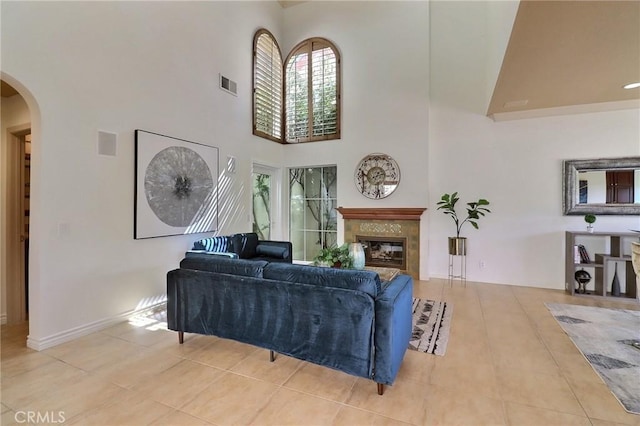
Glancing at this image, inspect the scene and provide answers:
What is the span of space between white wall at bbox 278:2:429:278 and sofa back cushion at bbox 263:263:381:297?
3.62 metres

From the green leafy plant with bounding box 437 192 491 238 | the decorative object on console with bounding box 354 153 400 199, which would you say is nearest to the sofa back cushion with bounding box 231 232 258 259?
the decorative object on console with bounding box 354 153 400 199

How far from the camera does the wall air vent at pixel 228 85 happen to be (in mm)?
4812

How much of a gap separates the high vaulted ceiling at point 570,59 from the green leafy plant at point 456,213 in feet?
4.83

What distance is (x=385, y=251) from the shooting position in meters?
5.77

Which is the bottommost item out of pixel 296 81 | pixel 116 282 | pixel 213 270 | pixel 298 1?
pixel 116 282

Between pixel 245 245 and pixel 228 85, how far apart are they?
8.63 ft

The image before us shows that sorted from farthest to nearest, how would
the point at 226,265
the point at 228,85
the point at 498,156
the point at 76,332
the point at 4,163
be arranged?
1. the point at 498,156
2. the point at 228,85
3. the point at 4,163
4. the point at 76,332
5. the point at 226,265

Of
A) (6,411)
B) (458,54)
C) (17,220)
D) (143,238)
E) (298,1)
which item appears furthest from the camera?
(298,1)

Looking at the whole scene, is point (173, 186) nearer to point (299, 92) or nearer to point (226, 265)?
point (226, 265)

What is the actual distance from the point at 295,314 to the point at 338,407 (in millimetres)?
664

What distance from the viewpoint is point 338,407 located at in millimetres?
1942

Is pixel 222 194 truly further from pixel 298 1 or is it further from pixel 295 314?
pixel 298 1

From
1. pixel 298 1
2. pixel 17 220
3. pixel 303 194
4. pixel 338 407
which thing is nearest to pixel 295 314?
pixel 338 407

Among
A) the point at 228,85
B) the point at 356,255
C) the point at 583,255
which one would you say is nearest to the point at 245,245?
the point at 356,255
